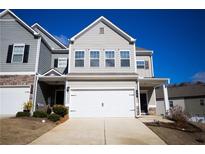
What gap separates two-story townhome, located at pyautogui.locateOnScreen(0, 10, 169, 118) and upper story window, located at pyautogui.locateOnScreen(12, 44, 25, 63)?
318 millimetres

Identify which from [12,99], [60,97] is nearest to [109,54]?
[60,97]

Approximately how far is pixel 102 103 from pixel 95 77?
216 centimetres

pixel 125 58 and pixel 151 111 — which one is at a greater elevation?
pixel 125 58

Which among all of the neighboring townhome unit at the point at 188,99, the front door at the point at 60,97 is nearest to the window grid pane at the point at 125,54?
the front door at the point at 60,97

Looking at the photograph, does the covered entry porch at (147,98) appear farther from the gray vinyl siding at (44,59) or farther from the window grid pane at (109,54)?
the gray vinyl siding at (44,59)

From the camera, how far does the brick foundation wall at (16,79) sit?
43.1 feet

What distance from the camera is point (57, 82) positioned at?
603 inches

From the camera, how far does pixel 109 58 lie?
14852 millimetres

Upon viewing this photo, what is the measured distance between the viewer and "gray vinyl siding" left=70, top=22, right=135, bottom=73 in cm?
1455

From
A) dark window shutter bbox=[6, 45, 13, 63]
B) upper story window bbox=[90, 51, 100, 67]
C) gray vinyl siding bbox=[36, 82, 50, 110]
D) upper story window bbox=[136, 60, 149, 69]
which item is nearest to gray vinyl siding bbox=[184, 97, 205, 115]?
upper story window bbox=[136, 60, 149, 69]

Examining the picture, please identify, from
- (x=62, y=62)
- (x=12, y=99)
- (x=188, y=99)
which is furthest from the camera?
(x=188, y=99)

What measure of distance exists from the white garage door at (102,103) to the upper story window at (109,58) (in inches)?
95.1

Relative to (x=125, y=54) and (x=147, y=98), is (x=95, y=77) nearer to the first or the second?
(x=125, y=54)
